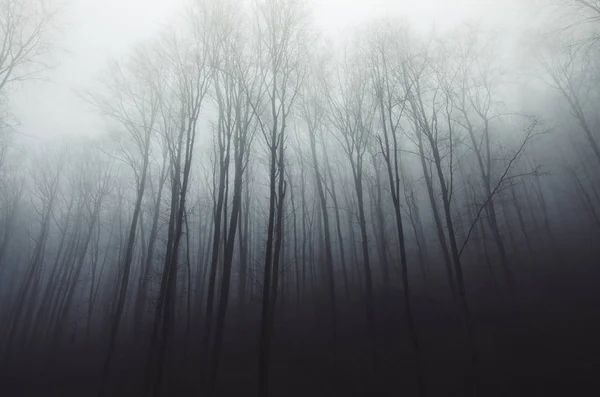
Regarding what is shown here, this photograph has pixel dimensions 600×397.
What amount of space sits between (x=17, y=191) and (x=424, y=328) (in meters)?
23.9

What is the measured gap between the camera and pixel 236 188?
757cm

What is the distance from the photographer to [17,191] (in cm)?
1812

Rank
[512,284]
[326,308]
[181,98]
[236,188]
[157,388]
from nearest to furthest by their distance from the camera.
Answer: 1. [157,388]
2. [236,188]
3. [181,98]
4. [512,284]
5. [326,308]

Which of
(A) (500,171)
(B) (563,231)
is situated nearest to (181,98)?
(B) (563,231)

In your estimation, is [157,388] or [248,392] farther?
[248,392]

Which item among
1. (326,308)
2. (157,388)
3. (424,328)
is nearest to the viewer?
(157,388)

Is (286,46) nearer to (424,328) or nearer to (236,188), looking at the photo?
(236,188)

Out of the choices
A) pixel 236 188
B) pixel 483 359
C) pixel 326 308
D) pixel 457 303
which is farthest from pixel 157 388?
pixel 457 303

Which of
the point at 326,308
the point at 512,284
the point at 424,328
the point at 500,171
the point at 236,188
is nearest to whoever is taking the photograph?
the point at 236,188

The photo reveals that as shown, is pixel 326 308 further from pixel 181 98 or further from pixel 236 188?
pixel 181 98

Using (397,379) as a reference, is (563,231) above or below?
above

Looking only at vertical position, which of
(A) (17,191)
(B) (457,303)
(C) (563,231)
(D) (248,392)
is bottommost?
(D) (248,392)

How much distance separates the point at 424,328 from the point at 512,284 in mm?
3859

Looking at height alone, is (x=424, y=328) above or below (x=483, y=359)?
above
